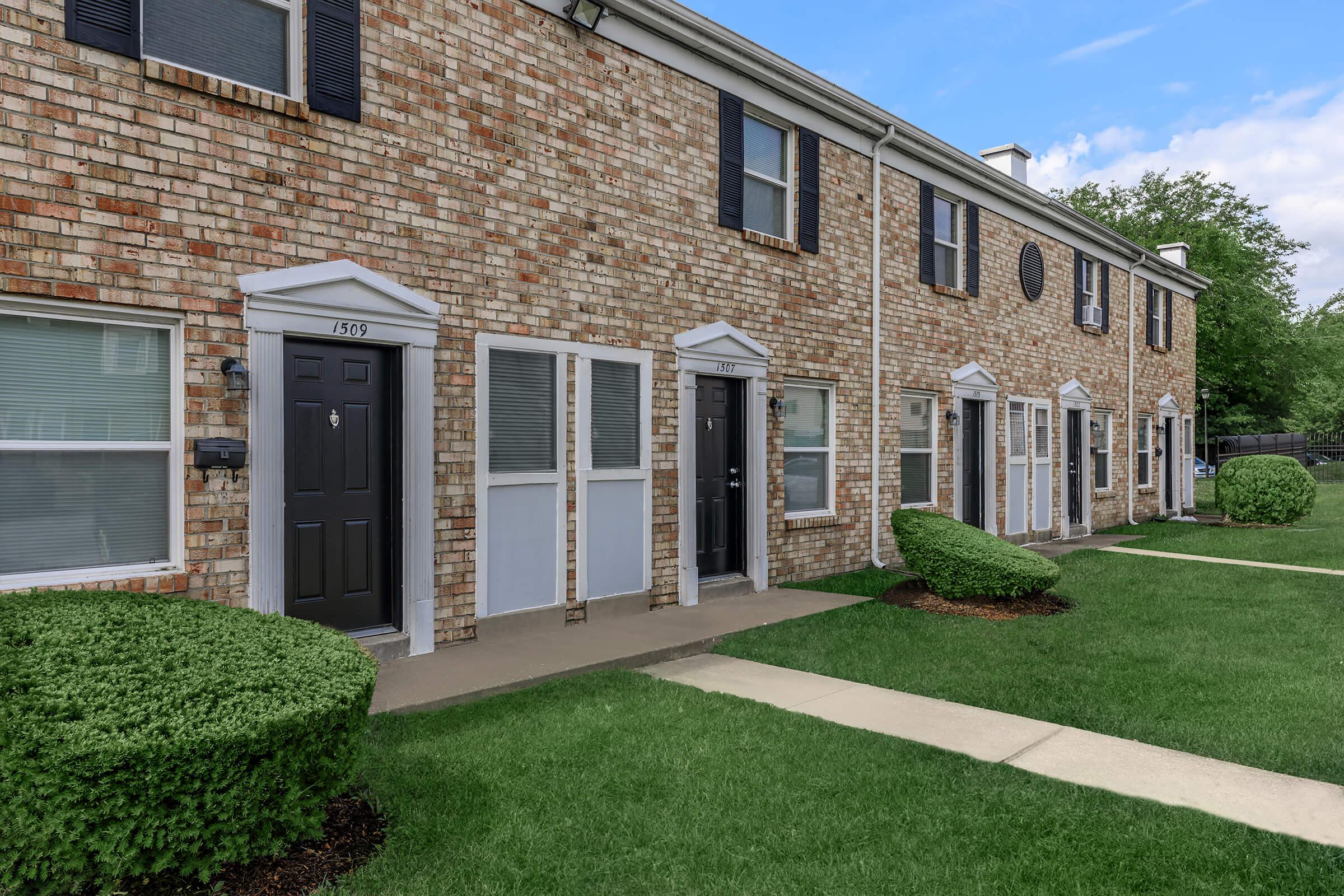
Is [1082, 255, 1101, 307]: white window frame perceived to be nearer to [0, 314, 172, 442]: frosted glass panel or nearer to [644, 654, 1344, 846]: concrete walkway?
[644, 654, 1344, 846]: concrete walkway

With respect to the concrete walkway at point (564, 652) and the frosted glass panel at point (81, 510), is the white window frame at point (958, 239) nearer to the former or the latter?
the concrete walkway at point (564, 652)

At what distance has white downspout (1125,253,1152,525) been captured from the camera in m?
17.1

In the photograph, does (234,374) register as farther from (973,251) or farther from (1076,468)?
(1076,468)

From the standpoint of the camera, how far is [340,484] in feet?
19.0

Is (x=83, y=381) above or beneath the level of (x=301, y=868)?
above

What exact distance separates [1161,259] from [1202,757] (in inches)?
668

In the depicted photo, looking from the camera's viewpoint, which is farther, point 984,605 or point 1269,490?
point 1269,490

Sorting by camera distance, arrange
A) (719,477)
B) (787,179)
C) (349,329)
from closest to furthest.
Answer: (349,329) < (719,477) < (787,179)

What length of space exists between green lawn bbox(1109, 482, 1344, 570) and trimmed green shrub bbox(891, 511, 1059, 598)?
5.58 meters

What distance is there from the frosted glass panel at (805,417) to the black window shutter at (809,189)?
1633 mm

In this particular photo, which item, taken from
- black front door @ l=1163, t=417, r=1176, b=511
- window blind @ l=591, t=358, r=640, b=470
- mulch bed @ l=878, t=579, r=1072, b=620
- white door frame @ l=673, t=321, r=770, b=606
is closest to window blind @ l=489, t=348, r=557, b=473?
window blind @ l=591, t=358, r=640, b=470

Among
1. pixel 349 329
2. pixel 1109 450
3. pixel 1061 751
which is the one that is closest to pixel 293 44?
pixel 349 329

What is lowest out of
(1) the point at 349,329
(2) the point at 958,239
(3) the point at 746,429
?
(3) the point at 746,429

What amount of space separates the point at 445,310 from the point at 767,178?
178 inches
